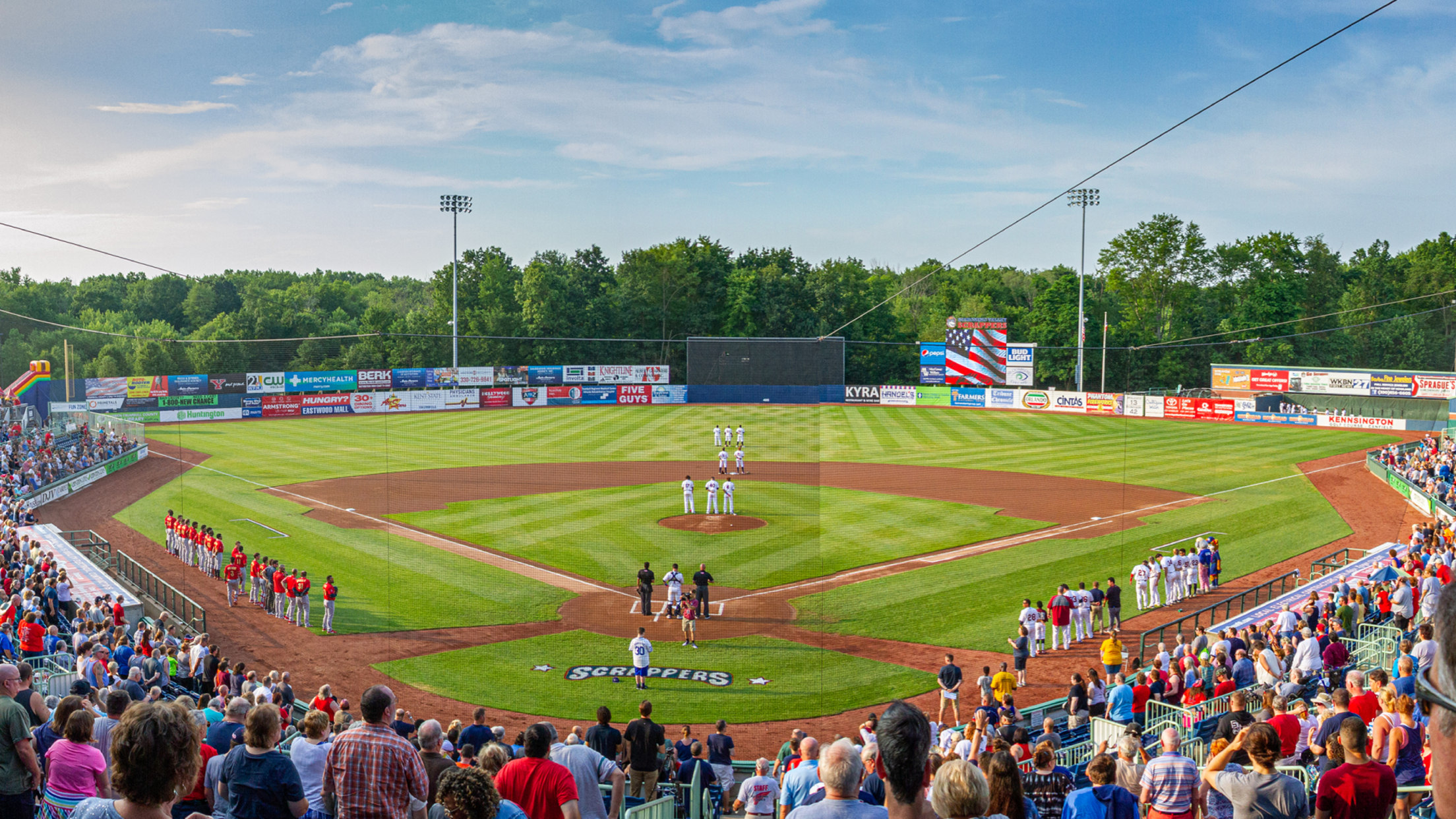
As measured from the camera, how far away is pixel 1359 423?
5491 centimetres

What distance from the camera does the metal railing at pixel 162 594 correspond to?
2022 centimetres

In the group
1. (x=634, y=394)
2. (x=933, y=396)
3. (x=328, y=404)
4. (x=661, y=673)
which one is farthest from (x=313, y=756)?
(x=933, y=396)

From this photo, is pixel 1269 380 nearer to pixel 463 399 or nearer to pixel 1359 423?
pixel 1359 423

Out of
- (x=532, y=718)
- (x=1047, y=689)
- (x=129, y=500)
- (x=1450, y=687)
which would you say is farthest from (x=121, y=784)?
(x=129, y=500)

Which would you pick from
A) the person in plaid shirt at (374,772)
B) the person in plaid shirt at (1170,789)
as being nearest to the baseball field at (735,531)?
the person in plaid shirt at (1170,789)

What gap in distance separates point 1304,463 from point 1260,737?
42702 mm

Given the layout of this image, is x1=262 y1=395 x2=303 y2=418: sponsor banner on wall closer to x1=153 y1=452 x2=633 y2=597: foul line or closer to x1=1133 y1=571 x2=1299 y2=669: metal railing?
x1=153 y1=452 x2=633 y2=597: foul line

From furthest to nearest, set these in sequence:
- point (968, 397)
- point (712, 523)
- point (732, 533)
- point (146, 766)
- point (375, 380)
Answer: point (968, 397), point (375, 380), point (712, 523), point (732, 533), point (146, 766)

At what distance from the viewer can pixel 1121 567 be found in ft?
79.6

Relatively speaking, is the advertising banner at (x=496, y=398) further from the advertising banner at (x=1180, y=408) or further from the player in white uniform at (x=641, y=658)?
the player in white uniform at (x=641, y=658)

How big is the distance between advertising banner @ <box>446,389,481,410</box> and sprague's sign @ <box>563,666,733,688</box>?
5050 cm

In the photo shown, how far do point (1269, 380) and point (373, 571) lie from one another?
196 feet

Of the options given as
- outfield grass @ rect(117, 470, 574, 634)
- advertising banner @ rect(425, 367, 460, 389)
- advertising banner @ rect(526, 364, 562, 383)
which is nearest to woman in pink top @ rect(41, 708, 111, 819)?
outfield grass @ rect(117, 470, 574, 634)

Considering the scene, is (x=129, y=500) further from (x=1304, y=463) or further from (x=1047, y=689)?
(x=1304, y=463)
